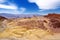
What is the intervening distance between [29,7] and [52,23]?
0.38m

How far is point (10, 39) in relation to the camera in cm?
168

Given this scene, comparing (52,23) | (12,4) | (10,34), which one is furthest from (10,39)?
(52,23)

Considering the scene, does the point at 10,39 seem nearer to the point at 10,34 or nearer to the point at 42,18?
the point at 10,34

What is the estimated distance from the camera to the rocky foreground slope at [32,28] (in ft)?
5.47

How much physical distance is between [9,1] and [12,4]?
58 millimetres

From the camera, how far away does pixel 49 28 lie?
1.69 metres

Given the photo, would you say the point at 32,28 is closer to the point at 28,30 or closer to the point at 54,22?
the point at 28,30

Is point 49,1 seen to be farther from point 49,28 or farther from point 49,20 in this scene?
point 49,28

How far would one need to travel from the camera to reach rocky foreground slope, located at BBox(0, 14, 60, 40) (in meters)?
1.67

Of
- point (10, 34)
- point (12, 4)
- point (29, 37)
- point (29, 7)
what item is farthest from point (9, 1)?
point (29, 37)

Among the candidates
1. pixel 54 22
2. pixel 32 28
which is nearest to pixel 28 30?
pixel 32 28

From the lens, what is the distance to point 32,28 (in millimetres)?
1708

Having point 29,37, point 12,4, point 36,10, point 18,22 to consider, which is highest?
point 12,4

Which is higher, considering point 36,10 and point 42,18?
point 36,10
